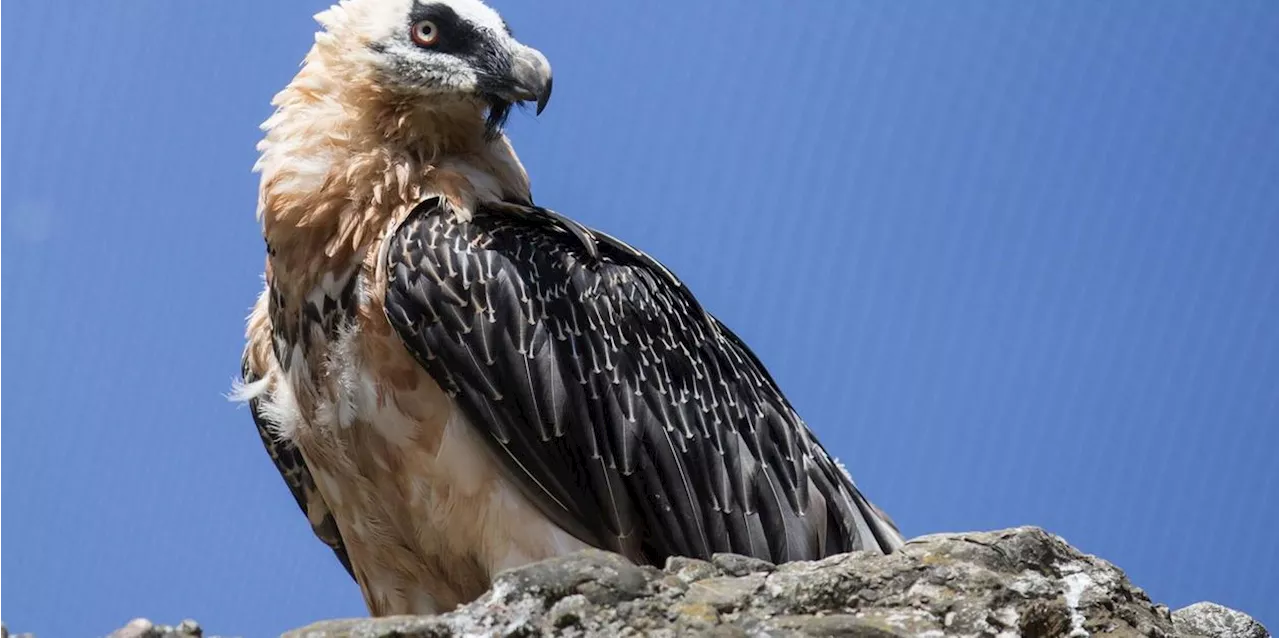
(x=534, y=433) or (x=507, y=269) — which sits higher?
(x=507, y=269)

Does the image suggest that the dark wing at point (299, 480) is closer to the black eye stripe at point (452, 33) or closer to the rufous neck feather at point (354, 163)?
the rufous neck feather at point (354, 163)

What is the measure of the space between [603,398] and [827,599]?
9.52ft

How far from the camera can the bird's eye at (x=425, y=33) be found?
6.75 m

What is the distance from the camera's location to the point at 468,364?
5887mm

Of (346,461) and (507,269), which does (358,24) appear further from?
(346,461)

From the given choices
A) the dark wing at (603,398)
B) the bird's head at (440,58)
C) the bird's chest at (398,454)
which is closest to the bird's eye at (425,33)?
the bird's head at (440,58)

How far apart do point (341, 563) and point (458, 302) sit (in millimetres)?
1931

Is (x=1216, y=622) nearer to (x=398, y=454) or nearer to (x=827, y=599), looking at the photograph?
(x=827, y=599)

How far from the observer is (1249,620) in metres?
3.98

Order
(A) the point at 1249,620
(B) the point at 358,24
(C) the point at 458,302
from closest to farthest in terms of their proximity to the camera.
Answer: (A) the point at 1249,620
(C) the point at 458,302
(B) the point at 358,24

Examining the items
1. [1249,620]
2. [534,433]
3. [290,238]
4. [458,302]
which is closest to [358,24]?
[290,238]

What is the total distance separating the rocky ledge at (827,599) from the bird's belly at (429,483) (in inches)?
95.3

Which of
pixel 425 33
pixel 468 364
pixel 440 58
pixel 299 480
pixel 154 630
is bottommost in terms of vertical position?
pixel 154 630

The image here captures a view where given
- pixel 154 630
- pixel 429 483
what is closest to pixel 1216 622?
pixel 154 630
